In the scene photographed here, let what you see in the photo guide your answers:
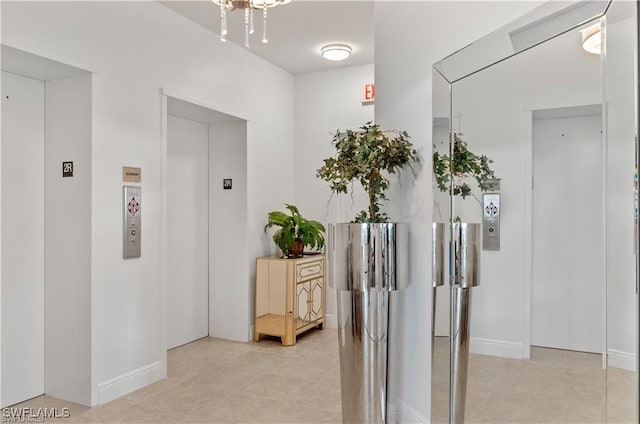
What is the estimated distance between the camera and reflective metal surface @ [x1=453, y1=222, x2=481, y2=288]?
5.39 ft

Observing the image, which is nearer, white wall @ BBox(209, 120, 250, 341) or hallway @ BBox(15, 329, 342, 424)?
hallway @ BBox(15, 329, 342, 424)

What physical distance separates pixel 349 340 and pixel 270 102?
10.4 feet

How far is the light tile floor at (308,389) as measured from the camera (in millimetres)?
1181

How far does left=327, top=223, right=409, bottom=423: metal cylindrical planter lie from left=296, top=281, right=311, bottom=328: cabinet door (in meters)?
2.06

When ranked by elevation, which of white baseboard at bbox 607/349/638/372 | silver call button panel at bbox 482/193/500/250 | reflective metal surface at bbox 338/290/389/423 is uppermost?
silver call button panel at bbox 482/193/500/250

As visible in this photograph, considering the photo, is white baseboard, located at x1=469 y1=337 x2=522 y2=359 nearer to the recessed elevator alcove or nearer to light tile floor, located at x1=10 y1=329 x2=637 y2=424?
light tile floor, located at x1=10 y1=329 x2=637 y2=424

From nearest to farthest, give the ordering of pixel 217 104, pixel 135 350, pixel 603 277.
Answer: pixel 603 277
pixel 135 350
pixel 217 104

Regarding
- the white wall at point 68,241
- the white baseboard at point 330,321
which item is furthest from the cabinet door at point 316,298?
the white wall at point 68,241

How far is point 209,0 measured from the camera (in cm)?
346

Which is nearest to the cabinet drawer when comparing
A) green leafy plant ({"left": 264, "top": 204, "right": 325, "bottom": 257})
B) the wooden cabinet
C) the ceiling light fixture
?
the wooden cabinet

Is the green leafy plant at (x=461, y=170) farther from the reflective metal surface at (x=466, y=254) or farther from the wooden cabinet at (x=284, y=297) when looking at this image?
the wooden cabinet at (x=284, y=297)

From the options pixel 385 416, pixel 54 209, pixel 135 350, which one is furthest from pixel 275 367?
pixel 54 209

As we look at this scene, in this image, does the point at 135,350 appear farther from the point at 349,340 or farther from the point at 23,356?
the point at 349,340

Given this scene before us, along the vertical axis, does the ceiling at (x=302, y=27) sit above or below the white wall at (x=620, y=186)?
above
